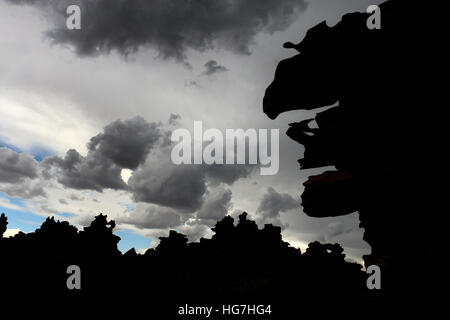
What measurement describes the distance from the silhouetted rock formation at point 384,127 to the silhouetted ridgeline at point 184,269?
101 cm

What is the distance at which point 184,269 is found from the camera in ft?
24.7

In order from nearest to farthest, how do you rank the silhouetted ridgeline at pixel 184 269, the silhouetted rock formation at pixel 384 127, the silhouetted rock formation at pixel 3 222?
the silhouetted rock formation at pixel 384 127 → the silhouetted ridgeline at pixel 184 269 → the silhouetted rock formation at pixel 3 222

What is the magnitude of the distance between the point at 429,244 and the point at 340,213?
1.85 m

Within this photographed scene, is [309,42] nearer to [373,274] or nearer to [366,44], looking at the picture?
[366,44]

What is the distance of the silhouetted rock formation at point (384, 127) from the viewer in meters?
5.00

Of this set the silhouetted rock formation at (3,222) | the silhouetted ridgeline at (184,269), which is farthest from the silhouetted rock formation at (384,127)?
the silhouetted rock formation at (3,222)

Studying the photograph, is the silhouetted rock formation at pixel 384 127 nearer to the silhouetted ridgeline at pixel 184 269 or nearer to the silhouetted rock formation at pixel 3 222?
the silhouetted ridgeline at pixel 184 269

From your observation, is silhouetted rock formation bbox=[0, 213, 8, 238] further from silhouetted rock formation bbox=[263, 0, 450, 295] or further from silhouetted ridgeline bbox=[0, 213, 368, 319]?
silhouetted rock formation bbox=[263, 0, 450, 295]

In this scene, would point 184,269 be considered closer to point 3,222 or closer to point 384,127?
point 384,127

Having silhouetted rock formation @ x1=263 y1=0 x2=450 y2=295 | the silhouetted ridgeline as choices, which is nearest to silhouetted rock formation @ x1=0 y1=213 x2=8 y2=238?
the silhouetted ridgeline

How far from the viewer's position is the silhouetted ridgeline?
552 centimetres

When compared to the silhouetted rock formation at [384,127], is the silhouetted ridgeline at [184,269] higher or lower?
lower

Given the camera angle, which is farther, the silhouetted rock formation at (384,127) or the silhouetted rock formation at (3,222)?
the silhouetted rock formation at (3,222)

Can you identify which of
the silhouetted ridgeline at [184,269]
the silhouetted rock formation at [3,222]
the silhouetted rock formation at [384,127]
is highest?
the silhouetted rock formation at [384,127]
